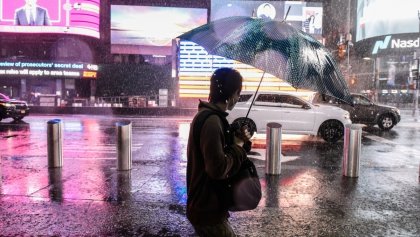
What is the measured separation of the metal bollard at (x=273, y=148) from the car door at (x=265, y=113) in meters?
6.14

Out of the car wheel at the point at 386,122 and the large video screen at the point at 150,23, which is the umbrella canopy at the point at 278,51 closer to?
the car wheel at the point at 386,122

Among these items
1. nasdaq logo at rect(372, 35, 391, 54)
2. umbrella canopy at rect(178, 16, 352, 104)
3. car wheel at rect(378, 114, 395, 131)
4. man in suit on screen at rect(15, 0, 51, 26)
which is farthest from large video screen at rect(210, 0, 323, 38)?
umbrella canopy at rect(178, 16, 352, 104)

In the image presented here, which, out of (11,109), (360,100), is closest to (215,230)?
(360,100)

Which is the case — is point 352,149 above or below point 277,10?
below

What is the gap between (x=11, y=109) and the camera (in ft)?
65.3

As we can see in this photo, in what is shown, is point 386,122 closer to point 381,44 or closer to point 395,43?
point 395,43

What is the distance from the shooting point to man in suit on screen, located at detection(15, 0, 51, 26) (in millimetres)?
35628

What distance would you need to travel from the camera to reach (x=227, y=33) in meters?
3.85

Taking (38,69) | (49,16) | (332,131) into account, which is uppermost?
(49,16)

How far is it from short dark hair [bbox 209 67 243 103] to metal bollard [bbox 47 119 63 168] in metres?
6.49

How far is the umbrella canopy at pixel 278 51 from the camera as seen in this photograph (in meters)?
3.68

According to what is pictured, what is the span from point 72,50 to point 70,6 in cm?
384

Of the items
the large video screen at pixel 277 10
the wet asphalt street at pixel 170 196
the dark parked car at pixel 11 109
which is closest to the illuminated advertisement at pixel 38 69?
the dark parked car at pixel 11 109

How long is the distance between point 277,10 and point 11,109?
83.7 feet
